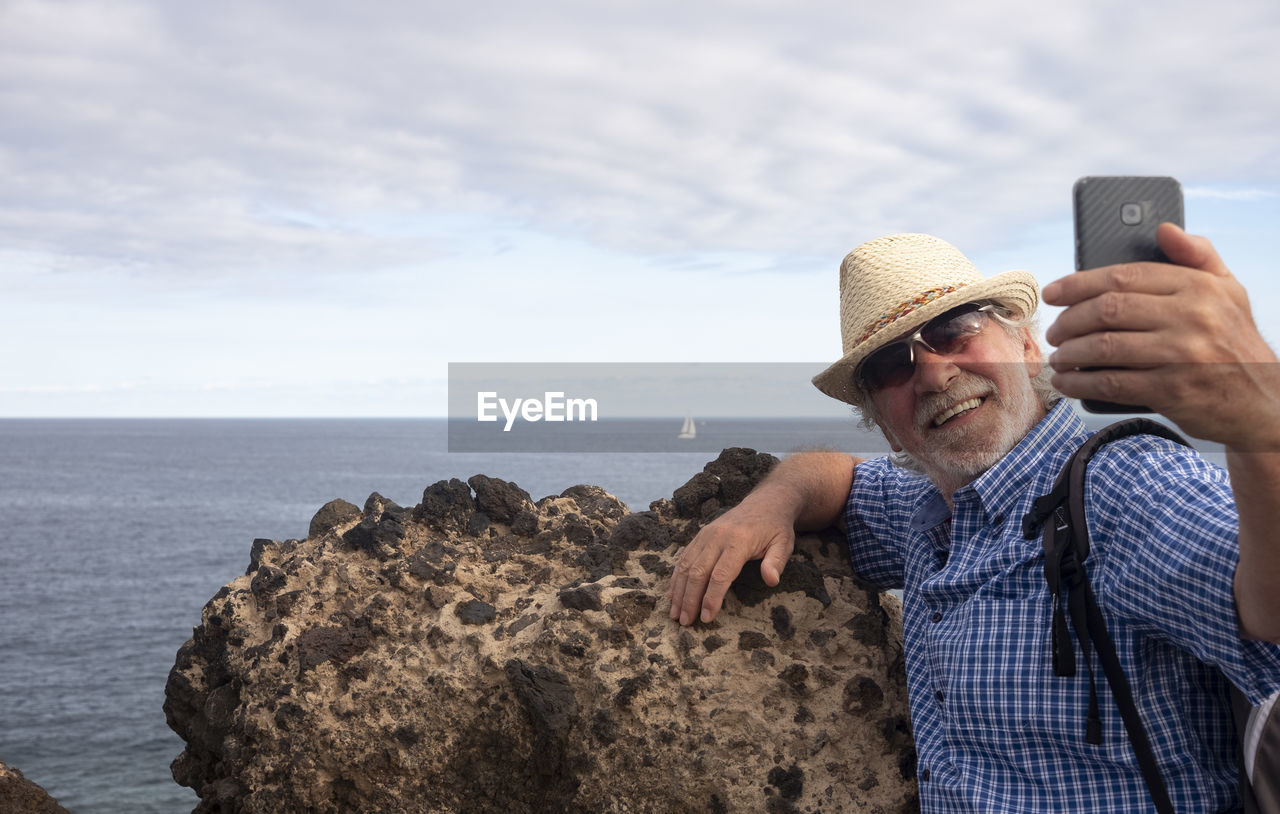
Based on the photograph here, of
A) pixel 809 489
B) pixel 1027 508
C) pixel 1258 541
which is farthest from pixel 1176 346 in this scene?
pixel 809 489

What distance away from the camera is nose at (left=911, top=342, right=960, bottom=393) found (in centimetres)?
295

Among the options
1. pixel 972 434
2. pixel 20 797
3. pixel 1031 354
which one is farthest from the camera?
pixel 20 797

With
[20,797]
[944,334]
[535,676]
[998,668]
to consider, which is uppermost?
[944,334]

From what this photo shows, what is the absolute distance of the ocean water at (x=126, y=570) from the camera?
17719 millimetres

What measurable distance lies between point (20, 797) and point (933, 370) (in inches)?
133

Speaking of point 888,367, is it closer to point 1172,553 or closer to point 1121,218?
point 1172,553

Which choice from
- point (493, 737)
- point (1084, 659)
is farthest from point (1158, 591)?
point (493, 737)

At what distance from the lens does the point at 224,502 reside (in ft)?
225

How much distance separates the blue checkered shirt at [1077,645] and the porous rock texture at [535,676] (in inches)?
13.7

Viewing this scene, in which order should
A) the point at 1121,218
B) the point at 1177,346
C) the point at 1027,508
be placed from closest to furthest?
the point at 1177,346, the point at 1121,218, the point at 1027,508

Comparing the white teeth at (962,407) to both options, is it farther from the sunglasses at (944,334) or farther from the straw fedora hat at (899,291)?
the straw fedora hat at (899,291)

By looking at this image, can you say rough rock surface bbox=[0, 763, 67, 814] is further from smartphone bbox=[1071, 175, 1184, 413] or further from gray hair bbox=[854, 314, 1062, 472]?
smartphone bbox=[1071, 175, 1184, 413]

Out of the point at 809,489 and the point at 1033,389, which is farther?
Answer: the point at 809,489

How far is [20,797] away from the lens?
11.8 feet
